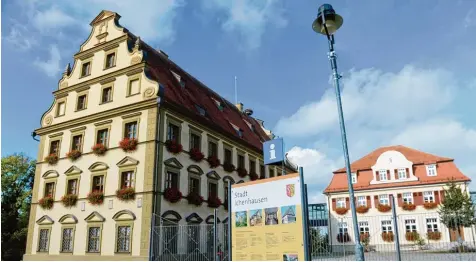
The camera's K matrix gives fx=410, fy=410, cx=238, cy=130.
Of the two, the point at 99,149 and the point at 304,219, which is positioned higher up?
the point at 99,149

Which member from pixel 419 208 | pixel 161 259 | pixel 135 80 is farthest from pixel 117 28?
pixel 419 208

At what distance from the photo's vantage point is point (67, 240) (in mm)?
26703

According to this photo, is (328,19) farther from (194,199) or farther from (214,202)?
(214,202)

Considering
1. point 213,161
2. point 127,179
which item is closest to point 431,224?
point 213,161

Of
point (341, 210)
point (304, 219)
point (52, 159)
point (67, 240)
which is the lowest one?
point (67, 240)

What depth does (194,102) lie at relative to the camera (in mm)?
31766

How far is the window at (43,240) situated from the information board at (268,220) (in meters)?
17.6

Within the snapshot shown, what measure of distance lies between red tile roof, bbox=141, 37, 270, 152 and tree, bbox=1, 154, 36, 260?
19393 millimetres

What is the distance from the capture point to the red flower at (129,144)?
2562 centimetres

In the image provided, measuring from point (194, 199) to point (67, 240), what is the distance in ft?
28.4

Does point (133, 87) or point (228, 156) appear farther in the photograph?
point (228, 156)

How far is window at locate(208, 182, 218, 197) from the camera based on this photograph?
29.9 metres

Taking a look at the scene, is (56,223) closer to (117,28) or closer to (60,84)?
(60,84)

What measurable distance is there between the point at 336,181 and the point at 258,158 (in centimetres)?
1365
